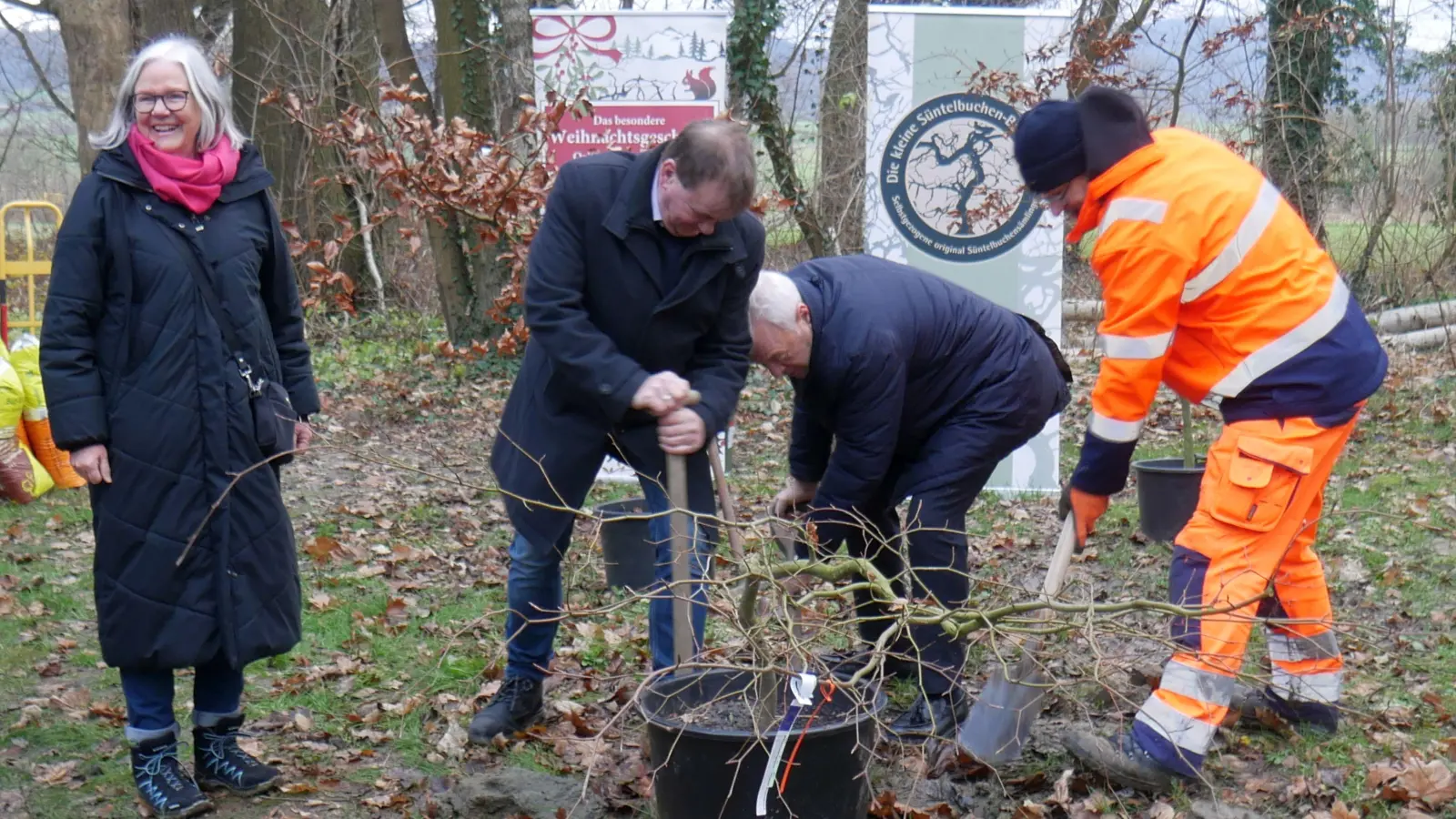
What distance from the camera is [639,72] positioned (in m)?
7.54

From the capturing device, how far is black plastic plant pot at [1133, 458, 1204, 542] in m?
5.95

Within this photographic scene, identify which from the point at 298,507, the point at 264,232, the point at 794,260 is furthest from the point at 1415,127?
the point at 264,232

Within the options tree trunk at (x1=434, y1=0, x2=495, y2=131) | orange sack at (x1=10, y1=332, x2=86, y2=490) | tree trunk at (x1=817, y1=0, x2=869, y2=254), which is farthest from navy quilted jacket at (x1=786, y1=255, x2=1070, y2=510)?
tree trunk at (x1=434, y1=0, x2=495, y2=131)

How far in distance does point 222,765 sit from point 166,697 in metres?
0.31

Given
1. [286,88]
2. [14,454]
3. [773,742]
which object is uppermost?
[286,88]

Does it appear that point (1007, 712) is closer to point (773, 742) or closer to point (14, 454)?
point (773, 742)

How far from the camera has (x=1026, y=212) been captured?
700 centimetres

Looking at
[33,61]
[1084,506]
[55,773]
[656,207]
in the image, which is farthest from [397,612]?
[33,61]

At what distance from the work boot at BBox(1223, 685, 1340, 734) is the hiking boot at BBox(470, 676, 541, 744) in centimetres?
218

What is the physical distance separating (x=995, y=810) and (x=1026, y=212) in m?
4.12

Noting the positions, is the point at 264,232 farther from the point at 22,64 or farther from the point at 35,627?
the point at 22,64

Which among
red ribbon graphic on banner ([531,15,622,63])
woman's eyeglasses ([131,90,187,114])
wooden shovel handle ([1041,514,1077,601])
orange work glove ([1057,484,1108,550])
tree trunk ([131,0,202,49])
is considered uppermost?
tree trunk ([131,0,202,49])

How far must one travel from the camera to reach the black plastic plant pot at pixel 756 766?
9.68 feet

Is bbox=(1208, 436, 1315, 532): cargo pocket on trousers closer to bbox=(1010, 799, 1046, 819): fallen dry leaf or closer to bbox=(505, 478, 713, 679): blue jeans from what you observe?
bbox=(1010, 799, 1046, 819): fallen dry leaf
